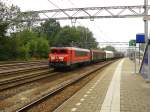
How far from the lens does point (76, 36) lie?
92.2m

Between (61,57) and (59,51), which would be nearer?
(61,57)

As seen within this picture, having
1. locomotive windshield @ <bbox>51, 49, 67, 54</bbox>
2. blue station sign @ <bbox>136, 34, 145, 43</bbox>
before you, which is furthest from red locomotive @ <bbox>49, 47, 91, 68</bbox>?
blue station sign @ <bbox>136, 34, 145, 43</bbox>

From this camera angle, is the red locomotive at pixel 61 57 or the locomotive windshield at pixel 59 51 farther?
the locomotive windshield at pixel 59 51

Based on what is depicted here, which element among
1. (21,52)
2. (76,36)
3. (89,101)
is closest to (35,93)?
(89,101)

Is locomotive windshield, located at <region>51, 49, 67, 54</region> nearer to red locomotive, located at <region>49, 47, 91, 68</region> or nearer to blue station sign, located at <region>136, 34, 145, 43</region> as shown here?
red locomotive, located at <region>49, 47, 91, 68</region>

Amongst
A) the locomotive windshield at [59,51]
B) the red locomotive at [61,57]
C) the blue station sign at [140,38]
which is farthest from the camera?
the locomotive windshield at [59,51]

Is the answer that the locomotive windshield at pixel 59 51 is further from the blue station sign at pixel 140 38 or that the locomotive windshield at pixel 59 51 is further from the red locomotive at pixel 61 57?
the blue station sign at pixel 140 38

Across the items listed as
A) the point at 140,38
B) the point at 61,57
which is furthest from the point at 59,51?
the point at 140,38

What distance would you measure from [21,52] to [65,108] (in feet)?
179

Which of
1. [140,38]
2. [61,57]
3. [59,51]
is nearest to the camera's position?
[140,38]

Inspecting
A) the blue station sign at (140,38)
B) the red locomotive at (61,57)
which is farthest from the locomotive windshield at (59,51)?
the blue station sign at (140,38)

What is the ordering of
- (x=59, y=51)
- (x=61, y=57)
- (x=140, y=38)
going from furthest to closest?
(x=59, y=51) < (x=61, y=57) < (x=140, y=38)

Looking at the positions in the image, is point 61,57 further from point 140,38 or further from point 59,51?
point 140,38

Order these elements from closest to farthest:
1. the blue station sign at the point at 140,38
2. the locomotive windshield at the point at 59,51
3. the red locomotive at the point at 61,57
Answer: the blue station sign at the point at 140,38
the red locomotive at the point at 61,57
the locomotive windshield at the point at 59,51
